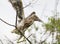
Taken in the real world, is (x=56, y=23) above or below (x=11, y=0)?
below

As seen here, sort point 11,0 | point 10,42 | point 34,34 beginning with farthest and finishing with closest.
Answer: point 34,34 < point 10,42 < point 11,0

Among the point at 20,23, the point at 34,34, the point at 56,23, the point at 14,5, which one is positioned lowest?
the point at 34,34

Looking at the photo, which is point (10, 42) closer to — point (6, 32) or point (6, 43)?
point (6, 43)

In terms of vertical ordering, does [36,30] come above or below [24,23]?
below

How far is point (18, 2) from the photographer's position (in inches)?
99.8

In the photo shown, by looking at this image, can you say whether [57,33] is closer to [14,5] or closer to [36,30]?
[36,30]

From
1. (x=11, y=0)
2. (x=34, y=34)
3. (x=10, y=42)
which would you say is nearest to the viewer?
(x=11, y=0)

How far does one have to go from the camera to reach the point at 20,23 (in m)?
2.56

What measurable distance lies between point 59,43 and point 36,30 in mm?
525

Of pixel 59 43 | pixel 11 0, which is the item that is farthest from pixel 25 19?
pixel 59 43

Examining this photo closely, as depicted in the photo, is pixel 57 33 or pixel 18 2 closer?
pixel 18 2

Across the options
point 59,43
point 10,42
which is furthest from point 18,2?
point 59,43

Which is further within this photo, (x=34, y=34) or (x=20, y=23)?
(x=34, y=34)

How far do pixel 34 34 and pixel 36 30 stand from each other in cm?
8
